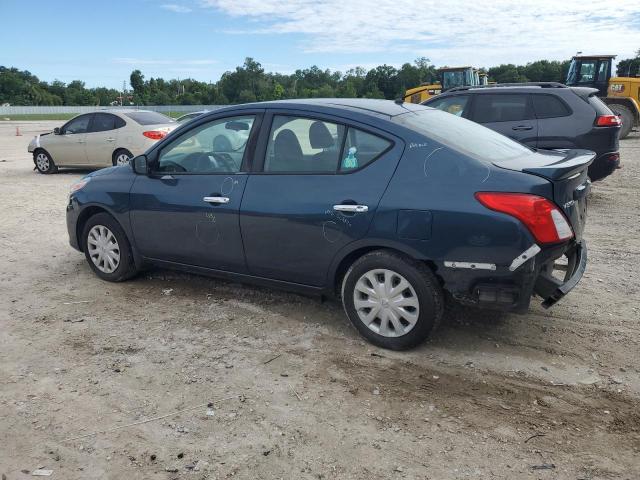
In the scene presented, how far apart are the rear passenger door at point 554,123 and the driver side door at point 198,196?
5520mm

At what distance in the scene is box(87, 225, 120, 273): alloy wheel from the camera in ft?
17.7

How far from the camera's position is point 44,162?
550 inches

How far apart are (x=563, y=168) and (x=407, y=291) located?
1268mm

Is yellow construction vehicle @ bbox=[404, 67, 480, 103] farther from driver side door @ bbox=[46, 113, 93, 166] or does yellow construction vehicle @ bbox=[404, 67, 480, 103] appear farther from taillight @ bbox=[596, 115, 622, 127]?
taillight @ bbox=[596, 115, 622, 127]

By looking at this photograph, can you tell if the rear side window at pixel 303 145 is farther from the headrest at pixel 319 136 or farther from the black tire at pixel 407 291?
the black tire at pixel 407 291

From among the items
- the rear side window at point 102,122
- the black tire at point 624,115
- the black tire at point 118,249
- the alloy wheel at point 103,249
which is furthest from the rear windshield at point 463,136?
the black tire at point 624,115

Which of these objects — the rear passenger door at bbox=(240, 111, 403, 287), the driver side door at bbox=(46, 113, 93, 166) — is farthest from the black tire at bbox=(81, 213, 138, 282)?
the driver side door at bbox=(46, 113, 93, 166)

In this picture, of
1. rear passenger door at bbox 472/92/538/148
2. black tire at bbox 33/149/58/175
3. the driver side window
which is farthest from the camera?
black tire at bbox 33/149/58/175

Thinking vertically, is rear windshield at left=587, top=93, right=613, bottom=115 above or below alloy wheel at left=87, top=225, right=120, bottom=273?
above

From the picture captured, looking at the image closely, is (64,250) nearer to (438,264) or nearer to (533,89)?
(438,264)

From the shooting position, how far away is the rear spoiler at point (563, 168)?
3.55 metres

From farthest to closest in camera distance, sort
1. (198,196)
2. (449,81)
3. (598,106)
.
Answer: (449,81) → (598,106) → (198,196)

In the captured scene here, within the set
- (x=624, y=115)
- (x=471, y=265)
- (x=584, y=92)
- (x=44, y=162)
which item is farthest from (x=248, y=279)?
(x=624, y=115)

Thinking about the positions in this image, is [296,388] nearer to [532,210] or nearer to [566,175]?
[532,210]
